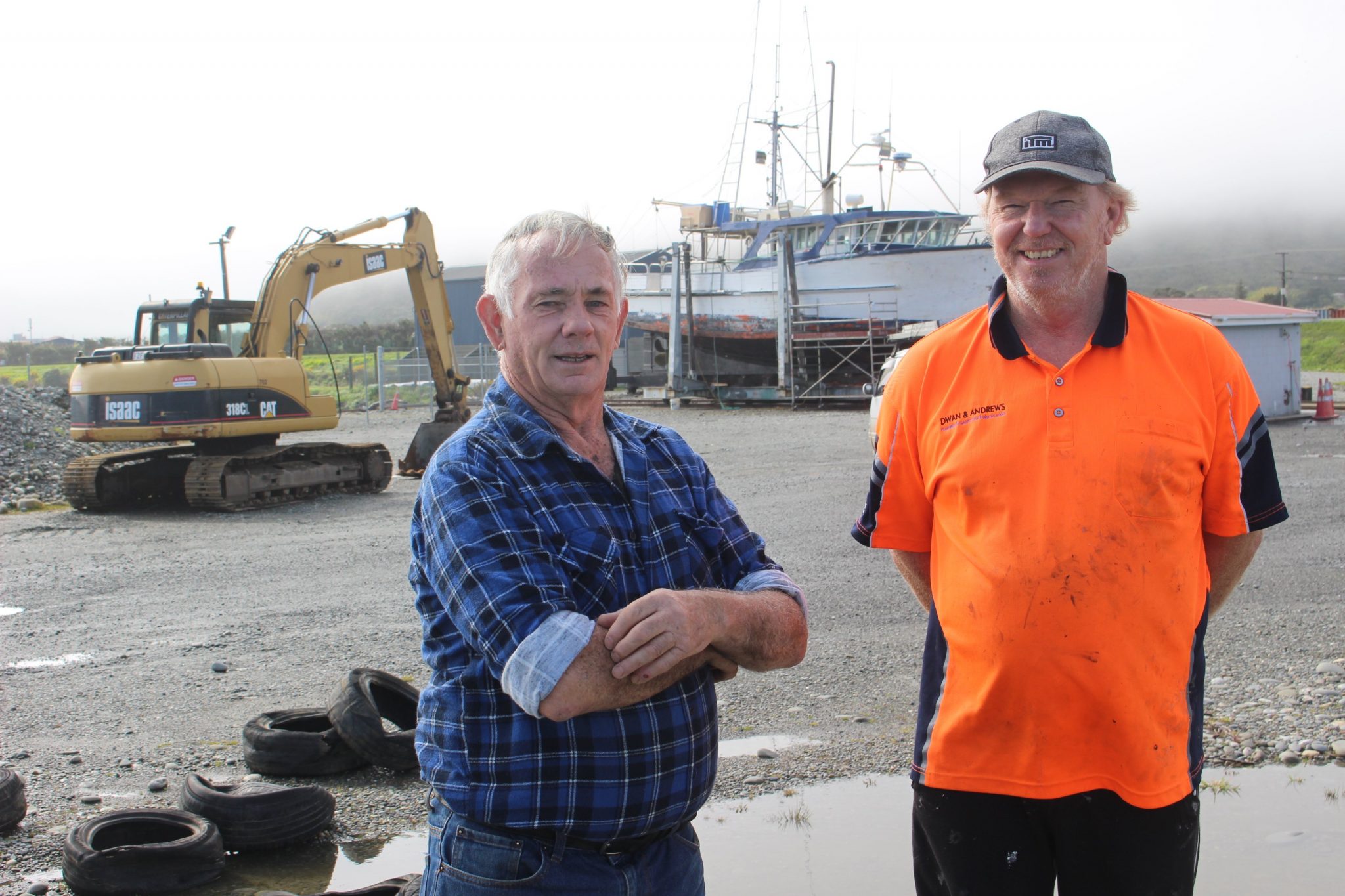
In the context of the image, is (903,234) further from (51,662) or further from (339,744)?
(339,744)

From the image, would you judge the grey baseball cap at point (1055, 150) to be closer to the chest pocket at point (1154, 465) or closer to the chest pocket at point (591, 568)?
the chest pocket at point (1154, 465)

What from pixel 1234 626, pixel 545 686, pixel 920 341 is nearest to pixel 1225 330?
pixel 1234 626

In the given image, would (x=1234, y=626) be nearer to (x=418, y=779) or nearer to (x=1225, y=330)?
(x=418, y=779)

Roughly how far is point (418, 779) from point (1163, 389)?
3.57 m

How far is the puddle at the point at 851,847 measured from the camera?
12.5 feet

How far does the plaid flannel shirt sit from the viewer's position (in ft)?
6.71

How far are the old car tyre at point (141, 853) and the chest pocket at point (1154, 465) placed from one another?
130 inches

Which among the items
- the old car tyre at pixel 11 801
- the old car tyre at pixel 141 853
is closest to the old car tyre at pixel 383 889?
the old car tyre at pixel 141 853

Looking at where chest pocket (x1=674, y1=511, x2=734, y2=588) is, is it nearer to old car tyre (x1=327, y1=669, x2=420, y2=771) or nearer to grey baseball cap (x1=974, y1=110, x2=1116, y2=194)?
grey baseball cap (x1=974, y1=110, x2=1116, y2=194)

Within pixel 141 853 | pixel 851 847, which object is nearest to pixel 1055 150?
pixel 851 847

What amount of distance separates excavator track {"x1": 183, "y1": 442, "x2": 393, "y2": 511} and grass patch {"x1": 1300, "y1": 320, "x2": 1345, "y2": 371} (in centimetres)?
4659

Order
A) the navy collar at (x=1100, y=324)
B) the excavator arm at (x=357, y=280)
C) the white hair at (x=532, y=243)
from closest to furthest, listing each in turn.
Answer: the white hair at (x=532, y=243) < the navy collar at (x=1100, y=324) < the excavator arm at (x=357, y=280)

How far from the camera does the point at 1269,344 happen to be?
66.2 ft

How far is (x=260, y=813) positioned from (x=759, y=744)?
2.12m
